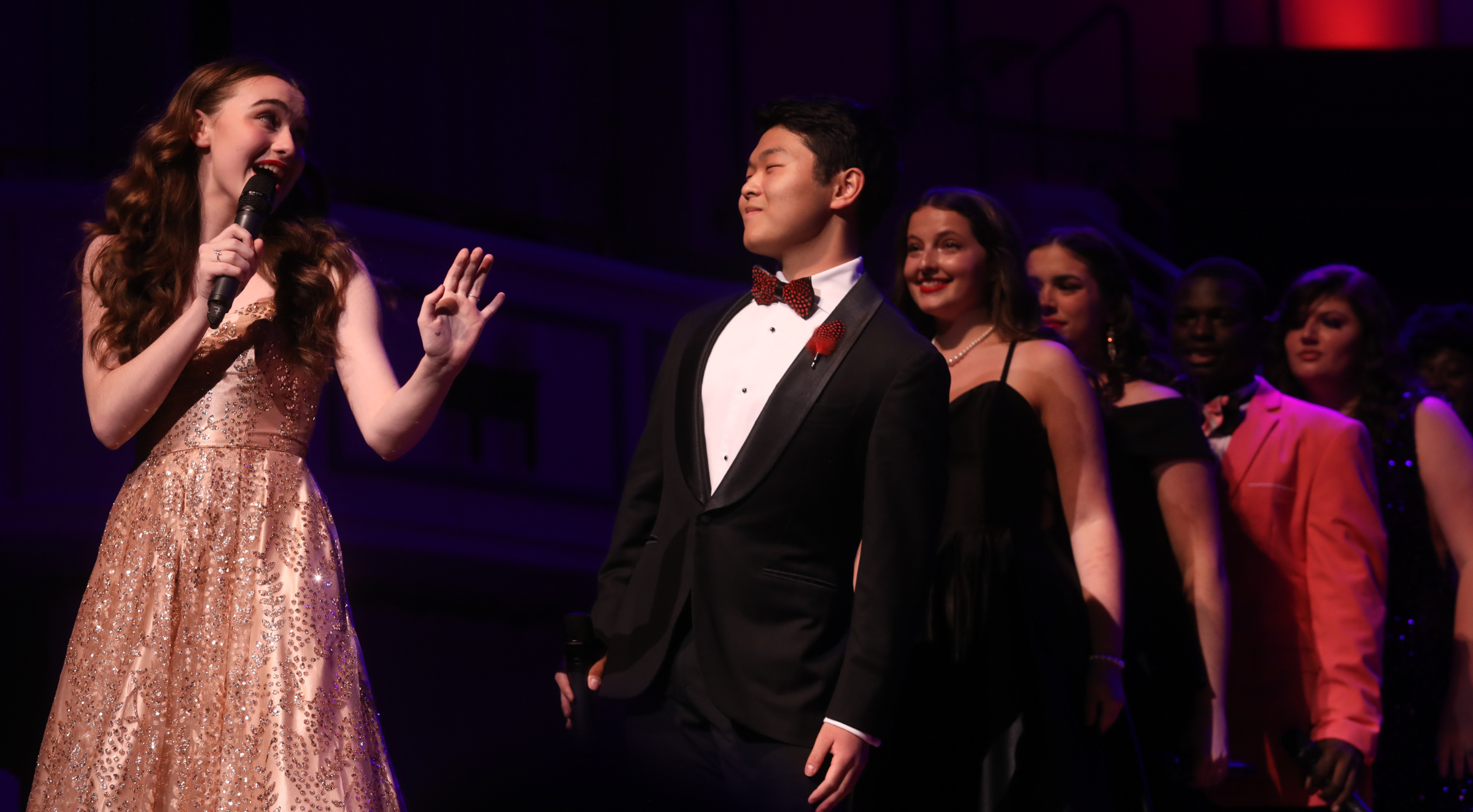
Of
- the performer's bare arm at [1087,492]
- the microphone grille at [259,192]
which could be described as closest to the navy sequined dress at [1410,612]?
the performer's bare arm at [1087,492]

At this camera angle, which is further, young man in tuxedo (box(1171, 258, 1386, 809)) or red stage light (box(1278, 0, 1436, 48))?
red stage light (box(1278, 0, 1436, 48))

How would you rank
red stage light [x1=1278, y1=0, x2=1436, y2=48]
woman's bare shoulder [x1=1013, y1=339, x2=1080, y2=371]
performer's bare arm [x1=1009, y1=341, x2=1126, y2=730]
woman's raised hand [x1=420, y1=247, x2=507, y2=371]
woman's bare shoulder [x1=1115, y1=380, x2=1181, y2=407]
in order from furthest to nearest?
red stage light [x1=1278, y1=0, x2=1436, y2=48] < woman's bare shoulder [x1=1115, y1=380, x2=1181, y2=407] < woman's bare shoulder [x1=1013, y1=339, x2=1080, y2=371] < performer's bare arm [x1=1009, y1=341, x2=1126, y2=730] < woman's raised hand [x1=420, y1=247, x2=507, y2=371]

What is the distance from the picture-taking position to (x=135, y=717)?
1962 millimetres

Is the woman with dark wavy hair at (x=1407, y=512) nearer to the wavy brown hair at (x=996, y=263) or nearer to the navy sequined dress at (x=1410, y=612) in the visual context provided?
the navy sequined dress at (x=1410, y=612)

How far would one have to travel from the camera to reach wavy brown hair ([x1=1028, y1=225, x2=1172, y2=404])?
2953 mm

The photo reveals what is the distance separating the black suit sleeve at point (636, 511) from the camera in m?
2.14

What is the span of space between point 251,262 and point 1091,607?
1358mm

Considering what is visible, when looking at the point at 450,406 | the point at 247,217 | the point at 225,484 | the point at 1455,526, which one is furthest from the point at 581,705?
the point at 450,406

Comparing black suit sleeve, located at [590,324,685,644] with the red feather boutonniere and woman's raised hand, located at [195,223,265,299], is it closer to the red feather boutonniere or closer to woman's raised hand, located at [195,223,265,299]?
the red feather boutonniere

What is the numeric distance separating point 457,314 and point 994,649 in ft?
3.10

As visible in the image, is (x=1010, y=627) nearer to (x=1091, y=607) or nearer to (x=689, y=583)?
(x=1091, y=607)

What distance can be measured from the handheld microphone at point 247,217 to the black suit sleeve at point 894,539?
32.7 inches

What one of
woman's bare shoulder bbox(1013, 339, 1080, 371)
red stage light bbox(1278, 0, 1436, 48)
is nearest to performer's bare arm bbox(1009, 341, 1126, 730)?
woman's bare shoulder bbox(1013, 339, 1080, 371)

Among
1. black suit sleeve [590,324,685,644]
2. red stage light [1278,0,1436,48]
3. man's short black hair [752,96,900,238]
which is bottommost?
black suit sleeve [590,324,685,644]
